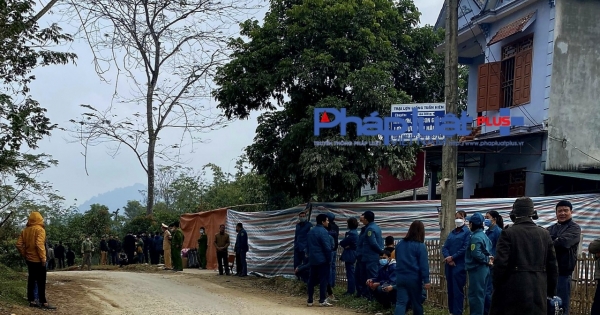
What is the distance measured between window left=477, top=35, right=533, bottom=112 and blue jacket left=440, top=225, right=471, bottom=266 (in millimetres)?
9084

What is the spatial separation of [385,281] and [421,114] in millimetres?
3993

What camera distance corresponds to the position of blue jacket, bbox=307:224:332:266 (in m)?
12.8

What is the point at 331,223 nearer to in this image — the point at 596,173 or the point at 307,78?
the point at 307,78

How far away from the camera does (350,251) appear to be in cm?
1402

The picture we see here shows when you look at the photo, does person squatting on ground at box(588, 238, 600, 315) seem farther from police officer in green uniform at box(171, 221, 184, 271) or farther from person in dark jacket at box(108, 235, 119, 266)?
person in dark jacket at box(108, 235, 119, 266)

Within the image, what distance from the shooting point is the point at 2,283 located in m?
14.2

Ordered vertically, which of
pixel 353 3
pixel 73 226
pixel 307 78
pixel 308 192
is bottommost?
pixel 73 226

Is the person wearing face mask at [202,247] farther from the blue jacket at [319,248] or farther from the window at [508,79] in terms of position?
the blue jacket at [319,248]

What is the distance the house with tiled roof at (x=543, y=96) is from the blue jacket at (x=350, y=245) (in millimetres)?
5784

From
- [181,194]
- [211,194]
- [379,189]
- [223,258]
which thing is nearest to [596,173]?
[379,189]

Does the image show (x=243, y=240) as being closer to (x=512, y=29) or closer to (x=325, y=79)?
(x=325, y=79)

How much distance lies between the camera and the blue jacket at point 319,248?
12.8 meters

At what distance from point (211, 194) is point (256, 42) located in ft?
85.7

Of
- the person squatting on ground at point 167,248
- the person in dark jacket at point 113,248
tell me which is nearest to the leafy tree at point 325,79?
the person squatting on ground at point 167,248
